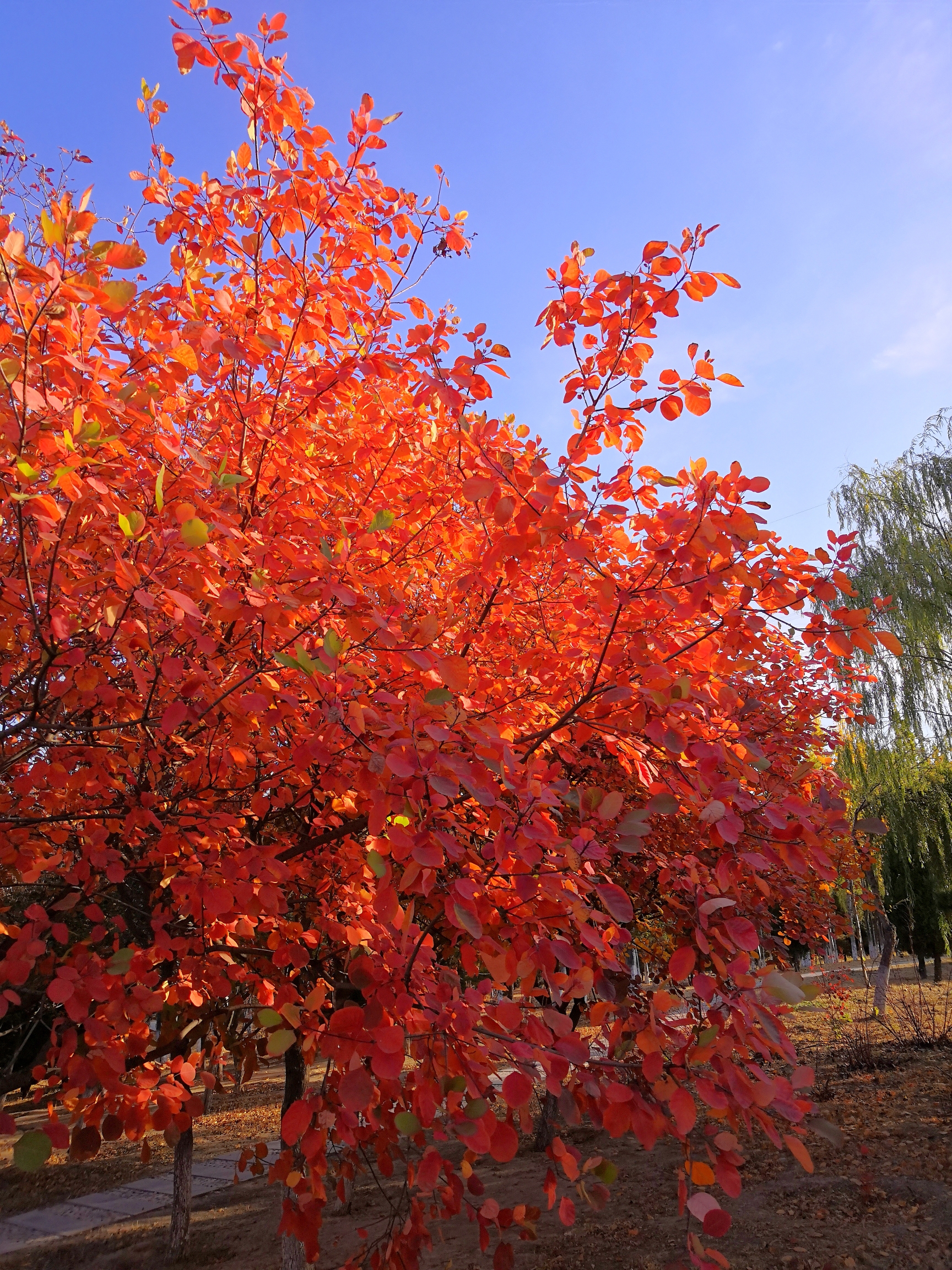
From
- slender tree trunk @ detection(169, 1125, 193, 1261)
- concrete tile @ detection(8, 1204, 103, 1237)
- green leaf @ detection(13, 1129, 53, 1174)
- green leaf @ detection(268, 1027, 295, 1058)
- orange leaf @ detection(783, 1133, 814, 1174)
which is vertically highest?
green leaf @ detection(268, 1027, 295, 1058)

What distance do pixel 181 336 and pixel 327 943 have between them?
4.94 metres

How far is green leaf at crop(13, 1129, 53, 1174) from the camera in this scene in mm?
1726

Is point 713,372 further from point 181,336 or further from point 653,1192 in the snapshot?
point 653,1192

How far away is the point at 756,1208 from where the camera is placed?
6.88 m

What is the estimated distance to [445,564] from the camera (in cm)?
502

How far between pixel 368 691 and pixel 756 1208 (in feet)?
24.2

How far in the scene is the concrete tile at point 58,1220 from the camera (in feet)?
34.7

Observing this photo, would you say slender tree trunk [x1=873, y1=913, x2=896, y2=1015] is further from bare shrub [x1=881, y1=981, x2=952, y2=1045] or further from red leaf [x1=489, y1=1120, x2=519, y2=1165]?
red leaf [x1=489, y1=1120, x2=519, y2=1165]

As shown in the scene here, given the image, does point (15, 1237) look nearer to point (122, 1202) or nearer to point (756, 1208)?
point (122, 1202)

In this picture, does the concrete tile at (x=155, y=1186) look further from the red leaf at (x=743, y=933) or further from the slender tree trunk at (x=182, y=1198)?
the red leaf at (x=743, y=933)

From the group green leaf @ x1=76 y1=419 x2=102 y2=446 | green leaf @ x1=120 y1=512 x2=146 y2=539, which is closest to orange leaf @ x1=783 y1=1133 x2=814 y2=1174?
green leaf @ x1=120 y1=512 x2=146 y2=539

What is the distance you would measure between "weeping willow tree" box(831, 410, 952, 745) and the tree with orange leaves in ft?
31.7

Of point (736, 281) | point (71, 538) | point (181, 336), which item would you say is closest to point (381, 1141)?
point (71, 538)

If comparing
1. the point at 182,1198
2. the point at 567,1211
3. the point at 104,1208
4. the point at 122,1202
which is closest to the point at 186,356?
the point at 567,1211
